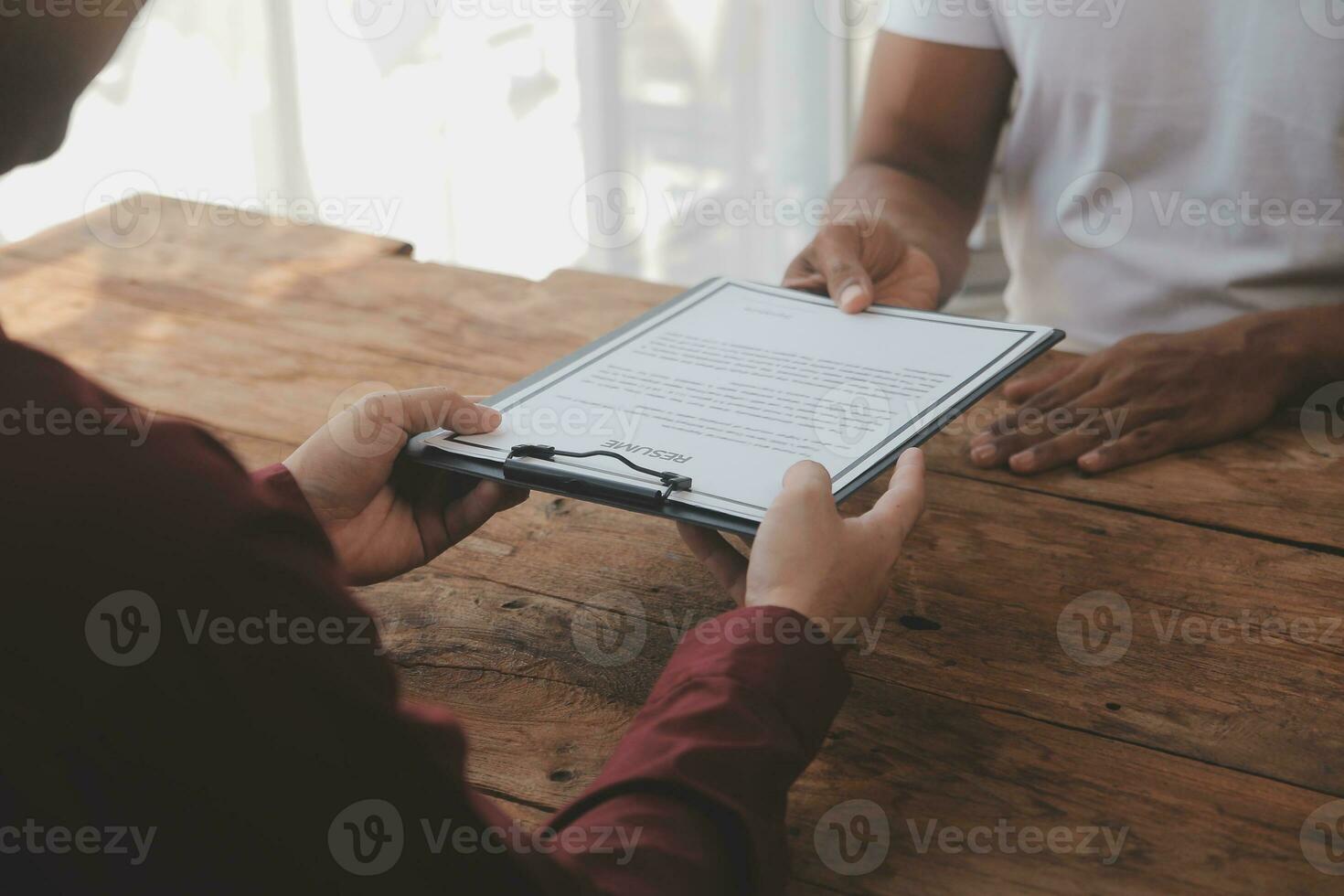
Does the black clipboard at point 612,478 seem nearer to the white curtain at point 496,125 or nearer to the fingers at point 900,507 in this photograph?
the fingers at point 900,507

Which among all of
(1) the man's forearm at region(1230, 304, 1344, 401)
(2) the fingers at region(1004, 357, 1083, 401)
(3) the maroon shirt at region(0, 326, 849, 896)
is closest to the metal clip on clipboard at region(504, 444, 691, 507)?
(3) the maroon shirt at region(0, 326, 849, 896)

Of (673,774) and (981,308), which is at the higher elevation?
(673,774)

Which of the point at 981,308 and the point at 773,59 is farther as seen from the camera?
the point at 981,308

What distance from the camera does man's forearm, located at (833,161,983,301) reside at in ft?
4.62

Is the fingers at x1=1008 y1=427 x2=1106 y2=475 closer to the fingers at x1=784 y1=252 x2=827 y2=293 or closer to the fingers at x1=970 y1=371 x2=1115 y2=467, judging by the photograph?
the fingers at x1=970 y1=371 x2=1115 y2=467

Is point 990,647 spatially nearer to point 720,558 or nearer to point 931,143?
point 720,558

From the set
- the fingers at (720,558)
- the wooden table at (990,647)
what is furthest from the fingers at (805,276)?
the fingers at (720,558)

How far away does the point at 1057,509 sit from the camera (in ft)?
3.25

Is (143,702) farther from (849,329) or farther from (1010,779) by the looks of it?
(849,329)

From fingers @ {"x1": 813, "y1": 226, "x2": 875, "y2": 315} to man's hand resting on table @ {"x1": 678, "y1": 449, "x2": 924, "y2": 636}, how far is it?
0.34m

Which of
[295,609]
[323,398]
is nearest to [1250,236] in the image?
[323,398]

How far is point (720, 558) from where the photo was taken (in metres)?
0.84

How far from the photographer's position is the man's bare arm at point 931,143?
1438 mm

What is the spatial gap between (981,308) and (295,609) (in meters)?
2.76
